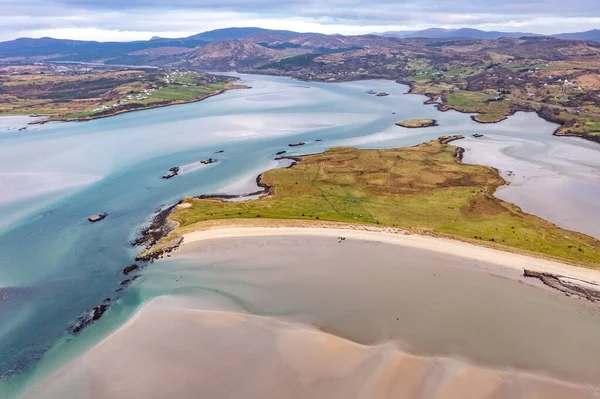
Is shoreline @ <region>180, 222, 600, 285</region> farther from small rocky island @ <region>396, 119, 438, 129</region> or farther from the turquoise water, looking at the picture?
small rocky island @ <region>396, 119, 438, 129</region>

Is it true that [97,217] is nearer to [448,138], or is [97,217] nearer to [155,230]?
[155,230]

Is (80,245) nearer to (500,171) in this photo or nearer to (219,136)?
(219,136)

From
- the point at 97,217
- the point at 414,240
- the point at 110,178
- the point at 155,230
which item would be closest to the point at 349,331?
the point at 414,240

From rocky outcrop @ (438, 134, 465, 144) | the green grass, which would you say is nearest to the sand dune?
rocky outcrop @ (438, 134, 465, 144)

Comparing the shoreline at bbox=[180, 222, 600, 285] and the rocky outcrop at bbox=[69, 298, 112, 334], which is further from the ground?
the rocky outcrop at bbox=[69, 298, 112, 334]

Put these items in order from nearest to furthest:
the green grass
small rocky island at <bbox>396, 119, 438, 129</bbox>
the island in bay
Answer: the island in bay < small rocky island at <bbox>396, 119, 438, 129</bbox> < the green grass

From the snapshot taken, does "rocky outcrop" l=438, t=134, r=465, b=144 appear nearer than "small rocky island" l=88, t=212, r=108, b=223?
No
